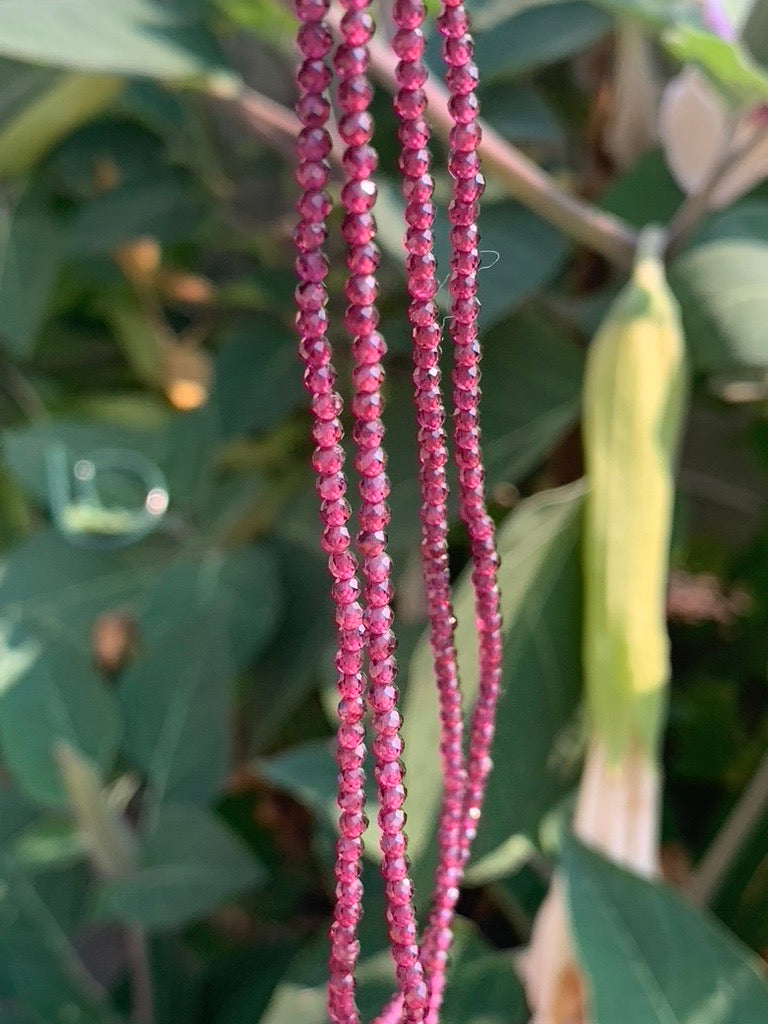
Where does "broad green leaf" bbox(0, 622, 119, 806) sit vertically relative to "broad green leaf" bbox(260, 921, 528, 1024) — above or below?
above

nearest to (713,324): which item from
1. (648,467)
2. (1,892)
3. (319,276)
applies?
(648,467)

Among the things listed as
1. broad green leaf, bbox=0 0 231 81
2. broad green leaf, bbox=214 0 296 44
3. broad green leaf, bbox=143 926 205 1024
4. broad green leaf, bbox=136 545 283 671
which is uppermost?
broad green leaf, bbox=214 0 296 44

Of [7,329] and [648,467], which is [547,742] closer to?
[648,467]

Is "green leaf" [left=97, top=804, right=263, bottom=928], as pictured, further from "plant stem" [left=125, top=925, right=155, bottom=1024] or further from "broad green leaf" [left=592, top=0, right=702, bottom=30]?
→ "broad green leaf" [left=592, top=0, right=702, bottom=30]

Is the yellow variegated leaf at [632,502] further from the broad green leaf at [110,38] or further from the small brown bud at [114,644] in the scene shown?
the small brown bud at [114,644]

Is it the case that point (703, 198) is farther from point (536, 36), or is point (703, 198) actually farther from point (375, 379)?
point (375, 379)

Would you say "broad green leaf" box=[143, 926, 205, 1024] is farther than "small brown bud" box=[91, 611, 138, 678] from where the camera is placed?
No

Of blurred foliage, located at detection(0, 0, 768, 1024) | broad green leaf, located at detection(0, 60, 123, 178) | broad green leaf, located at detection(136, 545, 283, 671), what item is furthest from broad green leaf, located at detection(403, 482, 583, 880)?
broad green leaf, located at detection(0, 60, 123, 178)
